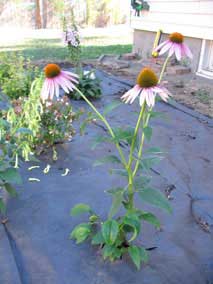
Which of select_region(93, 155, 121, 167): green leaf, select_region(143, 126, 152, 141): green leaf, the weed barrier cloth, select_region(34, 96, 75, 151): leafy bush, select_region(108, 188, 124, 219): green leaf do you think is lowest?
the weed barrier cloth

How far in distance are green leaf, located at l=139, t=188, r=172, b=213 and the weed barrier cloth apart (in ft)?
1.06

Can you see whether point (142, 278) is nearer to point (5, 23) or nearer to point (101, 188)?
point (101, 188)

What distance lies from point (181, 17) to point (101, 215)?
488cm

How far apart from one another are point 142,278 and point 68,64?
5196mm

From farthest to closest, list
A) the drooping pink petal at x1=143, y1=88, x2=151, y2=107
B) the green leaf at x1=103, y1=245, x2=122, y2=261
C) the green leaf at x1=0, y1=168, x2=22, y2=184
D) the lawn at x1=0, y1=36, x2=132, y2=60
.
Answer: the lawn at x1=0, y1=36, x2=132, y2=60
the green leaf at x1=0, y1=168, x2=22, y2=184
the green leaf at x1=103, y1=245, x2=122, y2=261
the drooping pink petal at x1=143, y1=88, x2=151, y2=107

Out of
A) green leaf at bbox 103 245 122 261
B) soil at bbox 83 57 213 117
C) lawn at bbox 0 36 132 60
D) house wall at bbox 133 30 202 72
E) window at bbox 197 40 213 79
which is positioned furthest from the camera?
lawn at bbox 0 36 132 60

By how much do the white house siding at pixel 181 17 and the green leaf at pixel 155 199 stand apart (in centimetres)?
441

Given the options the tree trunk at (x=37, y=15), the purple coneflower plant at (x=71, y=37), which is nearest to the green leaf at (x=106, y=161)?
the purple coneflower plant at (x=71, y=37)

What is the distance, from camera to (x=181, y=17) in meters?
5.73

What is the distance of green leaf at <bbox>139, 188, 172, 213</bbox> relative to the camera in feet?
4.09

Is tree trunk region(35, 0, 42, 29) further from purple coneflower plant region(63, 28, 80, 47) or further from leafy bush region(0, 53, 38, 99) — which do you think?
leafy bush region(0, 53, 38, 99)

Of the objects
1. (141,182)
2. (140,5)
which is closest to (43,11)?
(140,5)

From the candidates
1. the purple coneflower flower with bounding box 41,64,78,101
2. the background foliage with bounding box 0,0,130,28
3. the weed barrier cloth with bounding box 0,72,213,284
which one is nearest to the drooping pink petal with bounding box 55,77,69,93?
the purple coneflower flower with bounding box 41,64,78,101

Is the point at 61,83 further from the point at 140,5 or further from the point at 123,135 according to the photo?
the point at 140,5
